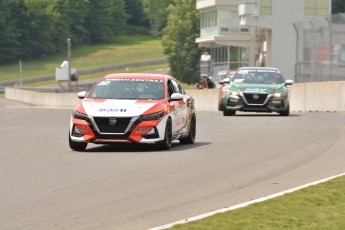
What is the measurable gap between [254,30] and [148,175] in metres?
82.0

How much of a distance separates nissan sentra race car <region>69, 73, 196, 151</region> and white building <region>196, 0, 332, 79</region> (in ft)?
Answer: 209

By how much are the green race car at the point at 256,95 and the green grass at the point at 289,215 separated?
2150 centimetres

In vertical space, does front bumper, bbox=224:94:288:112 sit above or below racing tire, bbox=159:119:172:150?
below

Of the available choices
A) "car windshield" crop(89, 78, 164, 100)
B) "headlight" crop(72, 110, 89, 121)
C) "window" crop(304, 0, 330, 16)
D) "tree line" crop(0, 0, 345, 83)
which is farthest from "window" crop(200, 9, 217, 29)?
"headlight" crop(72, 110, 89, 121)

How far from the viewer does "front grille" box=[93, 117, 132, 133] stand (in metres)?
19.0

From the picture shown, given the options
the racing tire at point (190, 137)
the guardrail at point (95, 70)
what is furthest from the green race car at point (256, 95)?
the guardrail at point (95, 70)

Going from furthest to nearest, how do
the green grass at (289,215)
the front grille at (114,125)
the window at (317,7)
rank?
the window at (317,7) < the front grille at (114,125) < the green grass at (289,215)

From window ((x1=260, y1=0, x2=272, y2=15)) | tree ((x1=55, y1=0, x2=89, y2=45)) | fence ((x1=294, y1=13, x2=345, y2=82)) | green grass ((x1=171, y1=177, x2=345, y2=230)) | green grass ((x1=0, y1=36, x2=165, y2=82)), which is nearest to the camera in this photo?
green grass ((x1=171, y1=177, x2=345, y2=230))

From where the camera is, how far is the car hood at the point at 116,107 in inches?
747

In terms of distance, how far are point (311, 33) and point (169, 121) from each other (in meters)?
28.2

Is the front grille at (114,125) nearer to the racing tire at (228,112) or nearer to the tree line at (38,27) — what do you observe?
the racing tire at (228,112)

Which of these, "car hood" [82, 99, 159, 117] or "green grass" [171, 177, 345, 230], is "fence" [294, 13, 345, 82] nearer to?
"car hood" [82, 99, 159, 117]

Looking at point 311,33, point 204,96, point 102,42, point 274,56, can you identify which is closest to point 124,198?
point 311,33

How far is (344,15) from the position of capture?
43.6m
